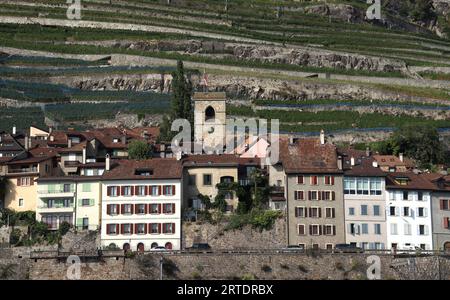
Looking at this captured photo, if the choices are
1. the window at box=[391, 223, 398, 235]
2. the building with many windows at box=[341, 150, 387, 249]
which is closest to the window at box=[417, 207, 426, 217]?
the window at box=[391, 223, 398, 235]

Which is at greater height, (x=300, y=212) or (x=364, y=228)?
(x=300, y=212)

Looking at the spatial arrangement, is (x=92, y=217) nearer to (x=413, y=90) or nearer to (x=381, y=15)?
(x=413, y=90)

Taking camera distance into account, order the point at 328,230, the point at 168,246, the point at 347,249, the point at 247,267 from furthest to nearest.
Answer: the point at 328,230
the point at 168,246
the point at 347,249
the point at 247,267

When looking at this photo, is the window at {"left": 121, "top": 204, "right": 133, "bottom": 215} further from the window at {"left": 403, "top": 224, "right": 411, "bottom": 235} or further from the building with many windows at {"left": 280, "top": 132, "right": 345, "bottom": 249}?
the window at {"left": 403, "top": 224, "right": 411, "bottom": 235}

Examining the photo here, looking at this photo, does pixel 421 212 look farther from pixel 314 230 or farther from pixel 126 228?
pixel 126 228

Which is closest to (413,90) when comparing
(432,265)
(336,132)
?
(336,132)

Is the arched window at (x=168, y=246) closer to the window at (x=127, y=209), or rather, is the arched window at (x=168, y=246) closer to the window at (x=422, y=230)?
the window at (x=127, y=209)

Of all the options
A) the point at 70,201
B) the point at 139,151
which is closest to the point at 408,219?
the point at 139,151
